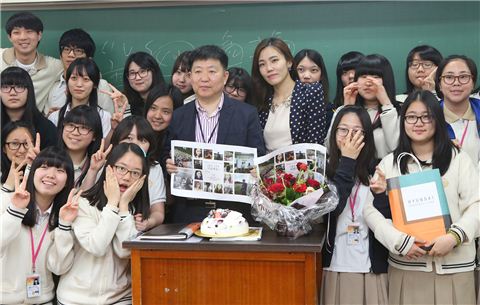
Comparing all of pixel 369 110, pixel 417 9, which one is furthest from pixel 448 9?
pixel 369 110

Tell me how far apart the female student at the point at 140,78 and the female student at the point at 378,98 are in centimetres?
135

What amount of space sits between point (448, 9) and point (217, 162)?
211cm

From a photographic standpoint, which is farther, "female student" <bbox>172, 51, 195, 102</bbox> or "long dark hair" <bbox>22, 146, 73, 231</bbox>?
"female student" <bbox>172, 51, 195, 102</bbox>

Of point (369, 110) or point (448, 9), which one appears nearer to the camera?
point (369, 110)

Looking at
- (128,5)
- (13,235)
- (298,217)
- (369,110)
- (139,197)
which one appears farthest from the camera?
(128,5)

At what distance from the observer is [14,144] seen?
3189 mm

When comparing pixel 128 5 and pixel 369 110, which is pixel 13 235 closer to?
pixel 369 110

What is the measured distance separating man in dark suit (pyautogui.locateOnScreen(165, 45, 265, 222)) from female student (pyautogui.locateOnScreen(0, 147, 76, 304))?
0.62 m

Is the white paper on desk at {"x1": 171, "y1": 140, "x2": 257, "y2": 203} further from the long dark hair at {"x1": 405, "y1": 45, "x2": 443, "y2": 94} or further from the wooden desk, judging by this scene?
the long dark hair at {"x1": 405, "y1": 45, "x2": 443, "y2": 94}

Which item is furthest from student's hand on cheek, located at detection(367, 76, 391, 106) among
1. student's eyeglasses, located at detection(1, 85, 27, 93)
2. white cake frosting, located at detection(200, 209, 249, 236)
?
student's eyeglasses, located at detection(1, 85, 27, 93)

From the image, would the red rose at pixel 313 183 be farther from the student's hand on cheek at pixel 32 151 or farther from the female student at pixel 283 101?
the student's hand on cheek at pixel 32 151

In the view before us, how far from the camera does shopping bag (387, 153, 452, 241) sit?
2.50 metres

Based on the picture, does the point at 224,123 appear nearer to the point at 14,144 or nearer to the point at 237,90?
the point at 237,90

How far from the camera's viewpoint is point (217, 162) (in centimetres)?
276
